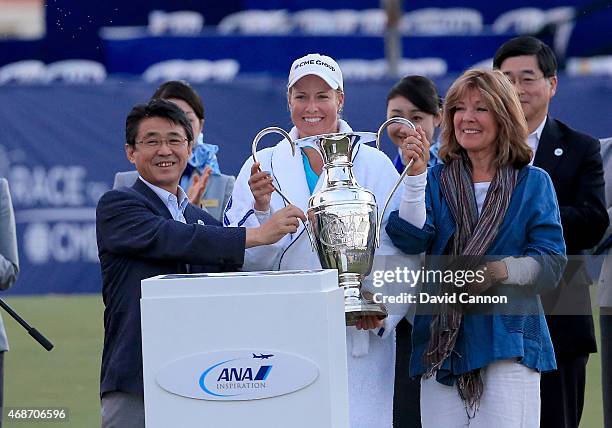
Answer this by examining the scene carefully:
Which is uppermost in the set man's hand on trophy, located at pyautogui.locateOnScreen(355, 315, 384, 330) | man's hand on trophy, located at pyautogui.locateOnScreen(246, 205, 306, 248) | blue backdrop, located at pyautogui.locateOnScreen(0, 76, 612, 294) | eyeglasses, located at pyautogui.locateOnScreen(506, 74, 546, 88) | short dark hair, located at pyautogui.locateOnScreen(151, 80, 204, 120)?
blue backdrop, located at pyautogui.locateOnScreen(0, 76, 612, 294)

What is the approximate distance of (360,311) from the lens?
3189 mm

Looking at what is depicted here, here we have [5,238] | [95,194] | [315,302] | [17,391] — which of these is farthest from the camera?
[95,194]

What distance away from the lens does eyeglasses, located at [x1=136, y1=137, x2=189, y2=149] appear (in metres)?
3.66

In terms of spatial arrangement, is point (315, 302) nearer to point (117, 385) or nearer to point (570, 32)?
point (117, 385)

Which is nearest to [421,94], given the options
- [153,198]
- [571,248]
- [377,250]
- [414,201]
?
[571,248]

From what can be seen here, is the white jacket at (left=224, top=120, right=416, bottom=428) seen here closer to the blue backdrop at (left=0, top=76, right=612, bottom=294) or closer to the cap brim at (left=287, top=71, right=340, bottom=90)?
the cap brim at (left=287, top=71, right=340, bottom=90)

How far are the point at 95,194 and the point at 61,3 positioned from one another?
271 centimetres

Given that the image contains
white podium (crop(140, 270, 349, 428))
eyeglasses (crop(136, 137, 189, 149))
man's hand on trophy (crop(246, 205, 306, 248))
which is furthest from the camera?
eyeglasses (crop(136, 137, 189, 149))

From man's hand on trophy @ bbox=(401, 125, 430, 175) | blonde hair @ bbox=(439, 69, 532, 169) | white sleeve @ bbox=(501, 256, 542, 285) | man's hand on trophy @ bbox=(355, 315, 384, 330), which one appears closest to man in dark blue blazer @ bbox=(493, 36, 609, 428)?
blonde hair @ bbox=(439, 69, 532, 169)

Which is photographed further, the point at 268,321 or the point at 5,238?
the point at 5,238

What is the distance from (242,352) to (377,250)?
1.09 m

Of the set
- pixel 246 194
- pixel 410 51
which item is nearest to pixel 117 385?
pixel 246 194

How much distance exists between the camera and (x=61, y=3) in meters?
12.6

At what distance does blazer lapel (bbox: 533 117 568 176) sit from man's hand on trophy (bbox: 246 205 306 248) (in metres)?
1.25
